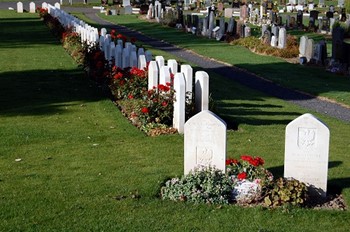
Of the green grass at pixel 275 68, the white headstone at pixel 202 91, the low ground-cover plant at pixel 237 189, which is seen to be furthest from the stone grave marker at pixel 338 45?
the low ground-cover plant at pixel 237 189

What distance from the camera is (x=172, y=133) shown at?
11.9 meters

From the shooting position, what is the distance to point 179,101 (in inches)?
461

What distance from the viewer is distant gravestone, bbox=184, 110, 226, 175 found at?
8.39 meters

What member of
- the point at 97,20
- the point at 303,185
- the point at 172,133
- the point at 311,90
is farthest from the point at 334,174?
the point at 97,20

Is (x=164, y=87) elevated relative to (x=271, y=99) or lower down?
elevated

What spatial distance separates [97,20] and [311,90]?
1242 inches

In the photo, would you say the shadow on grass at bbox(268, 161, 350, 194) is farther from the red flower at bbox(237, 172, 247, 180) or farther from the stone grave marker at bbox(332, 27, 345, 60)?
the stone grave marker at bbox(332, 27, 345, 60)

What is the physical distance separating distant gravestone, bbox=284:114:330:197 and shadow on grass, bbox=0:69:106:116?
A: 6.96 metres

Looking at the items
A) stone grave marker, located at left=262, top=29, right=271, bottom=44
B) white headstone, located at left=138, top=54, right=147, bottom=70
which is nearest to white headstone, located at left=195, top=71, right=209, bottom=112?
white headstone, located at left=138, top=54, right=147, bottom=70

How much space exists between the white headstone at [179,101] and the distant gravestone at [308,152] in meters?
3.56

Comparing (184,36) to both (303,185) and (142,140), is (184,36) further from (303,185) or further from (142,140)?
(303,185)

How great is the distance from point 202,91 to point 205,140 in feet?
12.2

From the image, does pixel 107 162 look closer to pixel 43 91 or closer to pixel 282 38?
pixel 43 91

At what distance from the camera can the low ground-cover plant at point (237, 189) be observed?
8.07m
